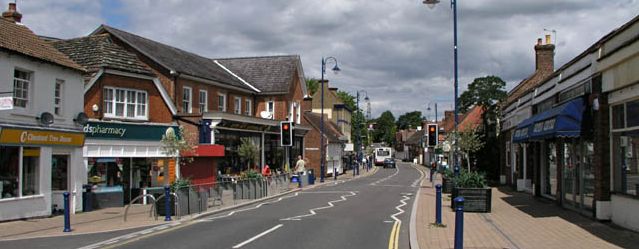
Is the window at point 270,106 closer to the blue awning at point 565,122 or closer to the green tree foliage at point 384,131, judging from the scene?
the blue awning at point 565,122

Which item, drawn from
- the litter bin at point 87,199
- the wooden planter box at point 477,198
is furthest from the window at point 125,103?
the wooden planter box at point 477,198

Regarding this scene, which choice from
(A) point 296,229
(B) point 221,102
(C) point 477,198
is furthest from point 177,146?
(C) point 477,198

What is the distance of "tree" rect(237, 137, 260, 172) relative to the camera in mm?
33906

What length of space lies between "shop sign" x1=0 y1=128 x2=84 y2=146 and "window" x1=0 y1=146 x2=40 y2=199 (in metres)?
0.28

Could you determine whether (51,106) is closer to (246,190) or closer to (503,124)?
(246,190)

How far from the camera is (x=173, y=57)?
33344 millimetres

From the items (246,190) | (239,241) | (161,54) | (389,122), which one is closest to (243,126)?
(161,54)

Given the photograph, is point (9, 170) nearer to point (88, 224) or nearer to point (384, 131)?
point (88, 224)

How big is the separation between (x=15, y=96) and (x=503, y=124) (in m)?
24.9

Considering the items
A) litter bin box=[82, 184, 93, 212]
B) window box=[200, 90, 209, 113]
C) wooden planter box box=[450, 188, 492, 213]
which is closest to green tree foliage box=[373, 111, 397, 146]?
window box=[200, 90, 209, 113]

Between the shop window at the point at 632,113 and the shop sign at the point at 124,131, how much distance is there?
18.4 meters

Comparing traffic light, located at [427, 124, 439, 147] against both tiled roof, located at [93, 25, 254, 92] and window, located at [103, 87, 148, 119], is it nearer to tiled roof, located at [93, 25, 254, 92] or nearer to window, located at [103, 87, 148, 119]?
tiled roof, located at [93, 25, 254, 92]

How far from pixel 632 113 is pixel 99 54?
68.9ft

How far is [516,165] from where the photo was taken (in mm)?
30109
